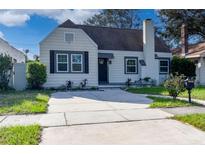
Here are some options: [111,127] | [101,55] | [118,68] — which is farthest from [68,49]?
[111,127]

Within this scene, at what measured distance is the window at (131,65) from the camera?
1835 centimetres

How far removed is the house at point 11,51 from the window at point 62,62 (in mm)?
3722

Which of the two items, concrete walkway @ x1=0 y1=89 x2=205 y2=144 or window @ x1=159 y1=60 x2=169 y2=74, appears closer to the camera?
concrete walkway @ x1=0 y1=89 x2=205 y2=144

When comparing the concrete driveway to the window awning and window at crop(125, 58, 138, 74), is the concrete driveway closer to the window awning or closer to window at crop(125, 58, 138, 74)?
the window awning

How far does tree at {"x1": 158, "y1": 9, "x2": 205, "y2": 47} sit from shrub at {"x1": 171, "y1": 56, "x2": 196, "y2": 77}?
9.46 meters

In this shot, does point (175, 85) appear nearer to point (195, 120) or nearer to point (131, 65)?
point (195, 120)

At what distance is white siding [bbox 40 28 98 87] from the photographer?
15602 mm

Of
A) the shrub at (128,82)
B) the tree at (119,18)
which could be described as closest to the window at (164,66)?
the shrub at (128,82)

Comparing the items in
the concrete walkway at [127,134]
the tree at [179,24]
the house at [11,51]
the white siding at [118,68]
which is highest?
the tree at [179,24]

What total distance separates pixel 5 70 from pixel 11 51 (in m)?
7.55

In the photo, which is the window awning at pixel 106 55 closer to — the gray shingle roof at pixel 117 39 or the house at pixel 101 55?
the house at pixel 101 55

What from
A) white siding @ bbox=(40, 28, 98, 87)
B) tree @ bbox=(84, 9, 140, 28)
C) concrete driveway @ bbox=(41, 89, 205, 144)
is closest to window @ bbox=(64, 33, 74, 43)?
white siding @ bbox=(40, 28, 98, 87)
